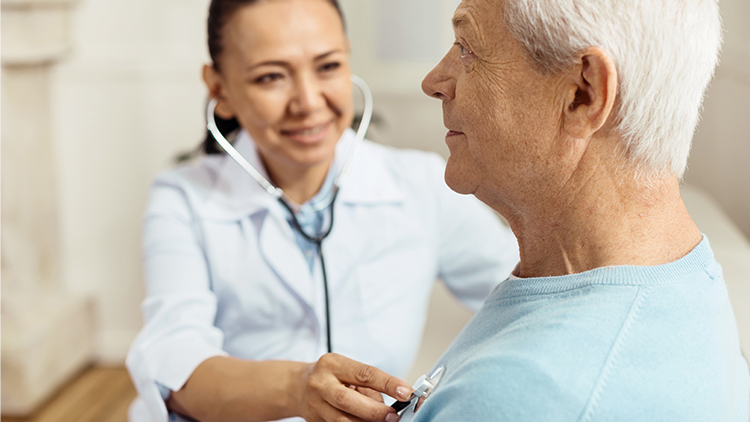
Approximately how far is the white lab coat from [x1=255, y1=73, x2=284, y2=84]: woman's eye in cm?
17

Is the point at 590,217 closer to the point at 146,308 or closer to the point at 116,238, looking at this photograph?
the point at 146,308

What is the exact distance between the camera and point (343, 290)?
1262mm

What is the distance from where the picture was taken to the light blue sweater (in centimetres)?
53

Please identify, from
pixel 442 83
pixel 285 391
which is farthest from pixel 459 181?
pixel 285 391

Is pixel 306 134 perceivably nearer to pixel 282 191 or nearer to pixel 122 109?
pixel 282 191

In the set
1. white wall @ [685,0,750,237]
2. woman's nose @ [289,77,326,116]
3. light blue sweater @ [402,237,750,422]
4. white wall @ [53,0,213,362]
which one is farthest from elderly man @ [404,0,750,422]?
white wall @ [53,0,213,362]

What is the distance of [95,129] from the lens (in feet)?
7.80

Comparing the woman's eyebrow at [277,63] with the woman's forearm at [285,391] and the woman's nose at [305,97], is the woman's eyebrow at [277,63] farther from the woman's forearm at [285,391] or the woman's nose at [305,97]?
the woman's forearm at [285,391]

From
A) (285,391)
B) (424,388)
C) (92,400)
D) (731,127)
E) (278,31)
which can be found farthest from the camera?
(92,400)

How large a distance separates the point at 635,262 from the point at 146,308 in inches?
32.5

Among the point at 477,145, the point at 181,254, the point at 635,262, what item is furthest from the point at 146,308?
the point at 635,262

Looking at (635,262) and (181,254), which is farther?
(181,254)

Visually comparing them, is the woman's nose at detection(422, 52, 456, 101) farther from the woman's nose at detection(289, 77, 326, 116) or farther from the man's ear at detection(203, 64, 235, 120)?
the man's ear at detection(203, 64, 235, 120)

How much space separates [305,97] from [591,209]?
67cm
